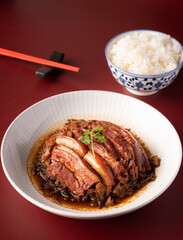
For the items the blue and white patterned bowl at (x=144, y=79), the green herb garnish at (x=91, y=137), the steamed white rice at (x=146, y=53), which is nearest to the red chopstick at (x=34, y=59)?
the steamed white rice at (x=146, y=53)

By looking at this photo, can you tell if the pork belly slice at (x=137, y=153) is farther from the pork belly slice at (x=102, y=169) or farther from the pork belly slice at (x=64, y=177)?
the pork belly slice at (x=64, y=177)

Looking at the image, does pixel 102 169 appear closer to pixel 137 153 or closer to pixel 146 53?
pixel 137 153

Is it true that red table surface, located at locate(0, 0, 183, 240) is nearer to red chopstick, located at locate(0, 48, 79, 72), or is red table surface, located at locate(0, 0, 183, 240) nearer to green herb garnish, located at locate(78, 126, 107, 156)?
red chopstick, located at locate(0, 48, 79, 72)

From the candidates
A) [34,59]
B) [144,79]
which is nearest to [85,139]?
[144,79]

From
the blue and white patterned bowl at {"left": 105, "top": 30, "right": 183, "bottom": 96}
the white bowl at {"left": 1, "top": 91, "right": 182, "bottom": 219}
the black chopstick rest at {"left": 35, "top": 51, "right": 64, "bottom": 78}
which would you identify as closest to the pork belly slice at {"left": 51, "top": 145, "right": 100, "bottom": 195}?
the white bowl at {"left": 1, "top": 91, "right": 182, "bottom": 219}

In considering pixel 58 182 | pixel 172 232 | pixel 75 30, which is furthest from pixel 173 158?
pixel 75 30

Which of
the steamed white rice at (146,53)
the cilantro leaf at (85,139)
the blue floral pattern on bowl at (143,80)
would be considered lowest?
the cilantro leaf at (85,139)
